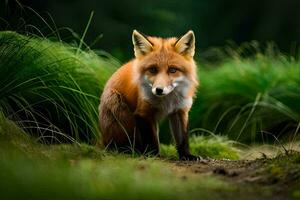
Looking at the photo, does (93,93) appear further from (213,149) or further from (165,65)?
(213,149)

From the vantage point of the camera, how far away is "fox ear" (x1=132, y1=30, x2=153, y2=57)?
670cm

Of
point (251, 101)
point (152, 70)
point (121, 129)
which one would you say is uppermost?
point (152, 70)

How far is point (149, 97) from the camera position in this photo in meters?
6.55

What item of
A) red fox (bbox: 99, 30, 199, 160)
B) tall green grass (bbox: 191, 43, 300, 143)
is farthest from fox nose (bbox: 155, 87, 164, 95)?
tall green grass (bbox: 191, 43, 300, 143)

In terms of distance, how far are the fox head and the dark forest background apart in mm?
3345

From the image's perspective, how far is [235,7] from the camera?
62.1 ft

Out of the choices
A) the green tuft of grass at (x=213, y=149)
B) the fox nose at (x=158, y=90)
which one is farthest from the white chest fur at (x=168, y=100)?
the green tuft of grass at (x=213, y=149)

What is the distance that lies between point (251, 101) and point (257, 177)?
15.1ft

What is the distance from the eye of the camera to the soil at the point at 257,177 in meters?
4.53

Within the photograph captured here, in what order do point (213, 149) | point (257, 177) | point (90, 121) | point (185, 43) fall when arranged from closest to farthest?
point (257, 177) → point (185, 43) → point (90, 121) → point (213, 149)

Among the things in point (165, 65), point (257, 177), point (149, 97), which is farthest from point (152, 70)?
point (257, 177)

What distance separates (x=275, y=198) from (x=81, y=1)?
9405 mm

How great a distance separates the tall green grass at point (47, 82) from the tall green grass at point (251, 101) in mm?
1909

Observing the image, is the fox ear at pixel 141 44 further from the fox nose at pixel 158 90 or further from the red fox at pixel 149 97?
the fox nose at pixel 158 90
